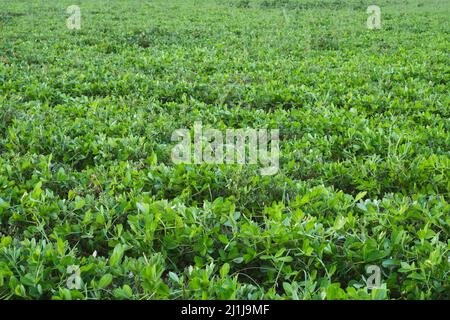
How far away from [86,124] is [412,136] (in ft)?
11.1

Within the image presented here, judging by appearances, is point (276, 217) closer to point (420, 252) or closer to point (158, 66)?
point (420, 252)

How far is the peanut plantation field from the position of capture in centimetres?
276

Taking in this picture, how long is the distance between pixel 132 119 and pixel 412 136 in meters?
3.01

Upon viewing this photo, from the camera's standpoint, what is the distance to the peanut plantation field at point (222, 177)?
2760mm

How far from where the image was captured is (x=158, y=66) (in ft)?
28.6

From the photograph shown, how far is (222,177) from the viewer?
404 centimetres

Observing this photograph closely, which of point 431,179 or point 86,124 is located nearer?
point 431,179

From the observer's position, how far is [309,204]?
11.8ft
